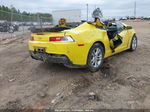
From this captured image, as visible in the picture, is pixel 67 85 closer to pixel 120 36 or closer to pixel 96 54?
pixel 96 54

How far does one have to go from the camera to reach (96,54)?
4.36 m

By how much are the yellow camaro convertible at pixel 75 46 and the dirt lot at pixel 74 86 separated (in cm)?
44

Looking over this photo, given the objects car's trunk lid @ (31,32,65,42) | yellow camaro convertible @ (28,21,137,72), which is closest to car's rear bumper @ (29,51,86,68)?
yellow camaro convertible @ (28,21,137,72)

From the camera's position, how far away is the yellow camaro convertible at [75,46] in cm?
375

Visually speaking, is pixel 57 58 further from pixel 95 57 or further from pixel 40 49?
pixel 95 57

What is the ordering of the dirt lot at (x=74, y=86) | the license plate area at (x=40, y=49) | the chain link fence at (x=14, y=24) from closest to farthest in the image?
the dirt lot at (x=74, y=86), the license plate area at (x=40, y=49), the chain link fence at (x=14, y=24)

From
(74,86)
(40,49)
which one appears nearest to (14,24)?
(40,49)

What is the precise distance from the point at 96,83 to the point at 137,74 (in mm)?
1295

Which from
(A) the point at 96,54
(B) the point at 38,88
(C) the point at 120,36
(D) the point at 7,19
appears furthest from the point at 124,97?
(D) the point at 7,19

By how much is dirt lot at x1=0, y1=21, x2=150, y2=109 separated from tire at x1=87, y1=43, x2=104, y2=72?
185 mm

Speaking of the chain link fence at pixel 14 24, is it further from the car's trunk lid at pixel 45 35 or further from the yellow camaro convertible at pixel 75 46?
the yellow camaro convertible at pixel 75 46

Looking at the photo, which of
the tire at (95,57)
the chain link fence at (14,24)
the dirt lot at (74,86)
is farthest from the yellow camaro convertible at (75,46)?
the chain link fence at (14,24)

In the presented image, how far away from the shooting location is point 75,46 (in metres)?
3.76

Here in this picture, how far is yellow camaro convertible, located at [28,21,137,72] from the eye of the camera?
375 cm
